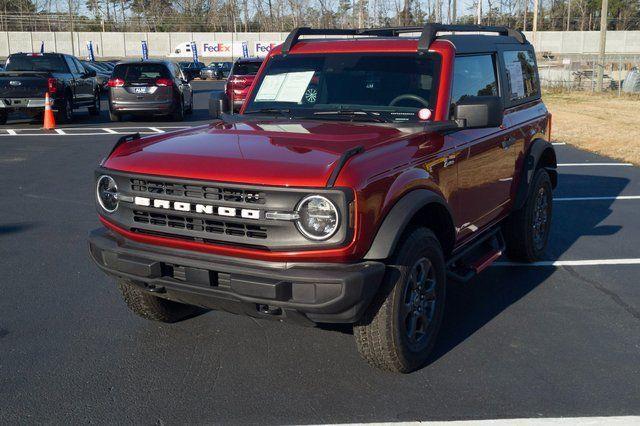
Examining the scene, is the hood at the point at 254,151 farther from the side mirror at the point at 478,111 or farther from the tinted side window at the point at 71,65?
the tinted side window at the point at 71,65

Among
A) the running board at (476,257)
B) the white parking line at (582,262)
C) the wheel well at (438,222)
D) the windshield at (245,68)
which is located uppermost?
the windshield at (245,68)

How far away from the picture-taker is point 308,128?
15.0ft

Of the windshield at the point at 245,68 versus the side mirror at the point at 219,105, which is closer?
the side mirror at the point at 219,105

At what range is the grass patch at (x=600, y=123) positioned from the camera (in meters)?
14.4

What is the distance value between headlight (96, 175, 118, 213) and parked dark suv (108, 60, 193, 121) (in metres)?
14.7

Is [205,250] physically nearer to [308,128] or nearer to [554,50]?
[308,128]

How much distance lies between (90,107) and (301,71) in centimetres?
1677

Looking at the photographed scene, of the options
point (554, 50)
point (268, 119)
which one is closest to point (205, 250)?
point (268, 119)

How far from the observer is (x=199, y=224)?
3838mm

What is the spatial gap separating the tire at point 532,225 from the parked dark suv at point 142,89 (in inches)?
A: 535

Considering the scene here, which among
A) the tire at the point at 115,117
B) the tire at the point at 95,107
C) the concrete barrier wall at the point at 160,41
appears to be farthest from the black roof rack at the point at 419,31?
the concrete barrier wall at the point at 160,41

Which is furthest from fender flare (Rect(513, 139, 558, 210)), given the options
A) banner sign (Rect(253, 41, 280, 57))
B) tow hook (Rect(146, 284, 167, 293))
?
banner sign (Rect(253, 41, 280, 57))

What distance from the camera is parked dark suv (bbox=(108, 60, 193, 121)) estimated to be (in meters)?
18.2

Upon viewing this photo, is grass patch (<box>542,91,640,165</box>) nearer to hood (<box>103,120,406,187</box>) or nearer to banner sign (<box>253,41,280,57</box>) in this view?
hood (<box>103,120,406,187</box>)
